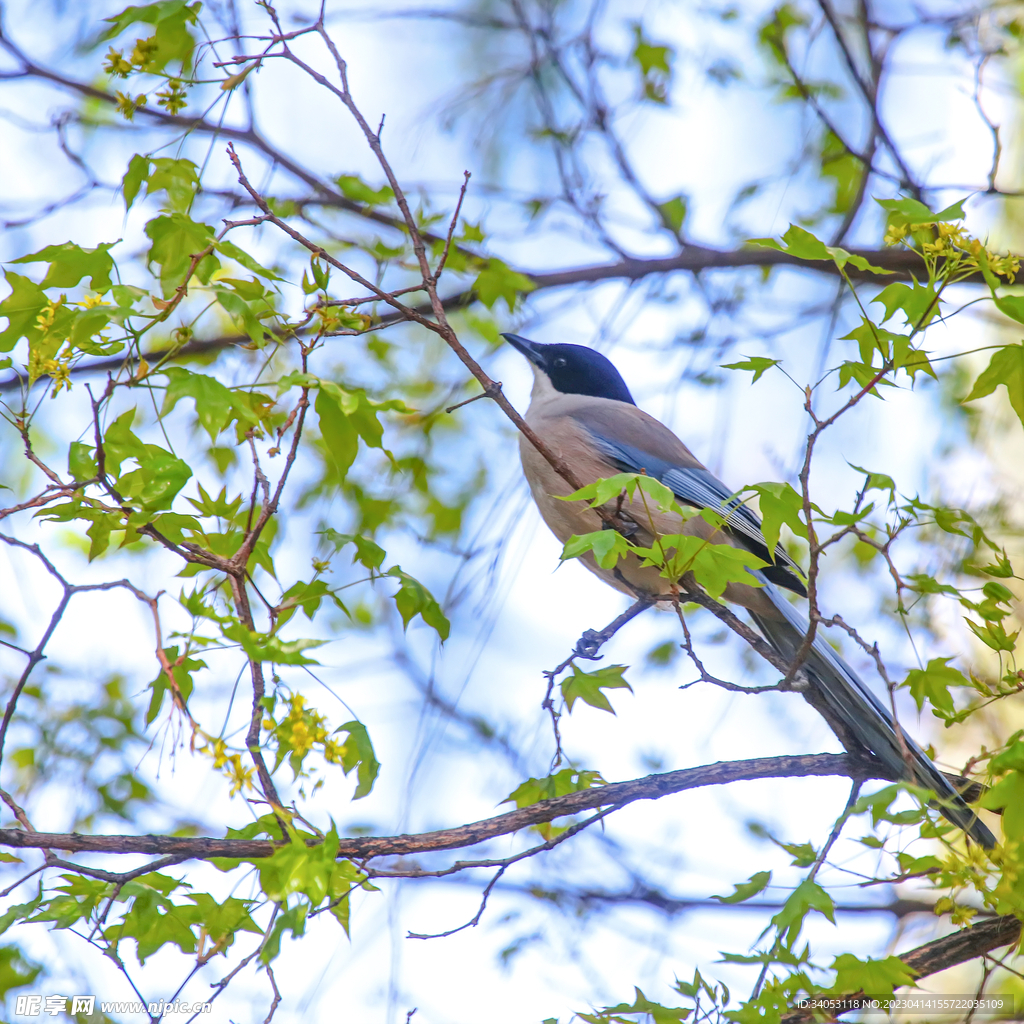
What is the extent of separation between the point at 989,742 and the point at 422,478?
3749 millimetres

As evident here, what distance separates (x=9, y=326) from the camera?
2449 millimetres

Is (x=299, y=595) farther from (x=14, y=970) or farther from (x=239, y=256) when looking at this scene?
(x=14, y=970)

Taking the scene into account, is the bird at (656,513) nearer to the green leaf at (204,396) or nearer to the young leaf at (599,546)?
the young leaf at (599,546)

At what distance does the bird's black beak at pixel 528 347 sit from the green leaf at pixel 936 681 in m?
2.73

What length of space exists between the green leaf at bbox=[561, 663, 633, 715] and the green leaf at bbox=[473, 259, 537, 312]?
2.00 meters

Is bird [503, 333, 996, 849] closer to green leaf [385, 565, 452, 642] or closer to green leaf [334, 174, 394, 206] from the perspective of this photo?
green leaf [385, 565, 452, 642]

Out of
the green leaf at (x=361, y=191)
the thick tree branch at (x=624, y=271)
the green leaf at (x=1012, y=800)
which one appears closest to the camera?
the green leaf at (x=1012, y=800)

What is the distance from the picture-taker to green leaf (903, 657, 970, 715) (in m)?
2.71

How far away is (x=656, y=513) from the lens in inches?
127

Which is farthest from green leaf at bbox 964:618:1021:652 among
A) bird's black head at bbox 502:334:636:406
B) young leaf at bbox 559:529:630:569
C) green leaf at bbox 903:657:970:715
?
bird's black head at bbox 502:334:636:406

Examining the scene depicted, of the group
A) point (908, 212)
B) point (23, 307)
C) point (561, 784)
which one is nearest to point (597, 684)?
point (561, 784)

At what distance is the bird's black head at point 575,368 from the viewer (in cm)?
506

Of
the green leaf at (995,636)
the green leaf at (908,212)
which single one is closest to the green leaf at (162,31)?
the green leaf at (908,212)

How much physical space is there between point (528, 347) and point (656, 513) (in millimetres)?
2038
